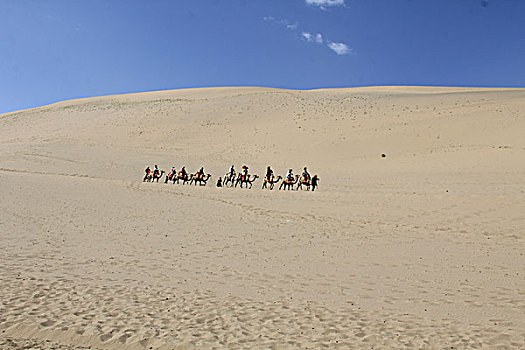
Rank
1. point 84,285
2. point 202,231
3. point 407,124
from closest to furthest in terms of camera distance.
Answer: point 84,285
point 202,231
point 407,124

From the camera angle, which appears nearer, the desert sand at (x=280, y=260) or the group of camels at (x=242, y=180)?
the desert sand at (x=280, y=260)

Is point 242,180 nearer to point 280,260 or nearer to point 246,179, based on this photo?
point 246,179

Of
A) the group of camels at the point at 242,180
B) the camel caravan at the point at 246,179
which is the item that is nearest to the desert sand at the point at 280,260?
the camel caravan at the point at 246,179

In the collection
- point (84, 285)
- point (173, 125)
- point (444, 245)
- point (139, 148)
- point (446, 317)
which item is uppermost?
point (173, 125)

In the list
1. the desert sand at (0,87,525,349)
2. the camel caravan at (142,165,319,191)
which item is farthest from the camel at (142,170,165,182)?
the desert sand at (0,87,525,349)

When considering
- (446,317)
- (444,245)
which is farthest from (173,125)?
(446,317)

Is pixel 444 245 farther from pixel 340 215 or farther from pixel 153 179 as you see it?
pixel 153 179

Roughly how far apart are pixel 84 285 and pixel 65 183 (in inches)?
623

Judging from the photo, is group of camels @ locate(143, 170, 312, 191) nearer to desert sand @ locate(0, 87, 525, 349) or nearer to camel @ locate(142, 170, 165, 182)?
camel @ locate(142, 170, 165, 182)

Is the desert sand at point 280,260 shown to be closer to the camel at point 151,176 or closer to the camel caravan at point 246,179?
the camel at point 151,176

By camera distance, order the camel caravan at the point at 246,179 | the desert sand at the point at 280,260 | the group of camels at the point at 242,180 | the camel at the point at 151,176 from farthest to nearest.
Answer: the camel at the point at 151,176 < the group of camels at the point at 242,180 < the camel caravan at the point at 246,179 < the desert sand at the point at 280,260

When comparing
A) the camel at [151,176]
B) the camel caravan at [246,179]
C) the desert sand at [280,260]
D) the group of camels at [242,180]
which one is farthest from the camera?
the camel at [151,176]

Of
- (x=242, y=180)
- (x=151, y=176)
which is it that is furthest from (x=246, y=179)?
(x=151, y=176)

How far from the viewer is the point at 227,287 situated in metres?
6.01
